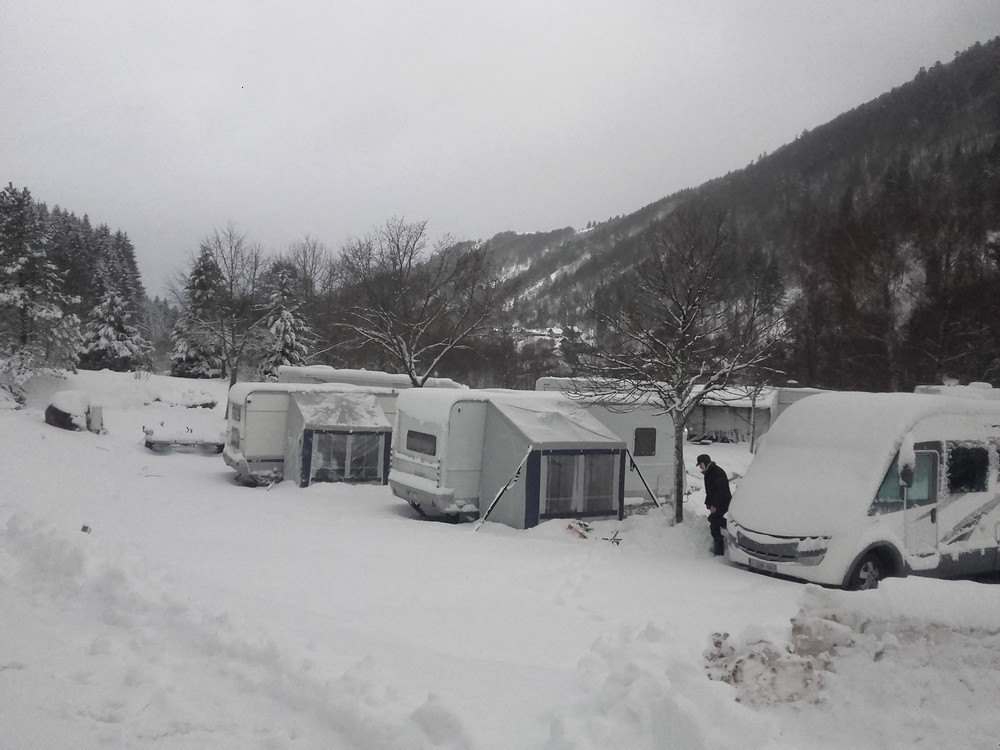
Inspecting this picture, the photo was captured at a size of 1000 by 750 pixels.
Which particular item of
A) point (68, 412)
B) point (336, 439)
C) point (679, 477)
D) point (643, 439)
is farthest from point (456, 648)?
point (68, 412)

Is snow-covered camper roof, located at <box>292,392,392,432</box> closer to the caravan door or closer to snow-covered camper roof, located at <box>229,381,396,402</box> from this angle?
snow-covered camper roof, located at <box>229,381,396,402</box>

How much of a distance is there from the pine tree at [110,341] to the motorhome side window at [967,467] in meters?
48.4

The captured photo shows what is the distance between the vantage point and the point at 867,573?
8297mm

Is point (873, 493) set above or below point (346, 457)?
above

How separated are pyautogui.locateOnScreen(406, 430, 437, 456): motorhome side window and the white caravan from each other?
9.06ft

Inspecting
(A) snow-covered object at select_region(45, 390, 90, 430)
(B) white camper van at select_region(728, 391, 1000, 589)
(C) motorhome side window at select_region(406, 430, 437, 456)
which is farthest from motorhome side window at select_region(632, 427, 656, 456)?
(A) snow-covered object at select_region(45, 390, 90, 430)

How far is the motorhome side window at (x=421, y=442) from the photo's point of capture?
1239 centimetres

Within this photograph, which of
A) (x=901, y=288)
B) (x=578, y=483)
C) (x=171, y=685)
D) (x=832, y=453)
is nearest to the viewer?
(x=171, y=685)

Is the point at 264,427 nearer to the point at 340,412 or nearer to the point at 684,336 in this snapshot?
the point at 340,412

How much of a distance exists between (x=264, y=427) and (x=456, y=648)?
11709mm

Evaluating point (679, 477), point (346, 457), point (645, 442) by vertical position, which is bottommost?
point (346, 457)

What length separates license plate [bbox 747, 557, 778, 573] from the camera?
27.8ft

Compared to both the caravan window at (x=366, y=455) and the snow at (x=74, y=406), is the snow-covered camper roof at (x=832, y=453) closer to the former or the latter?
the caravan window at (x=366, y=455)

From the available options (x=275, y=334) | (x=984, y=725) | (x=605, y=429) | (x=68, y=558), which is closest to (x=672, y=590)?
(x=984, y=725)
